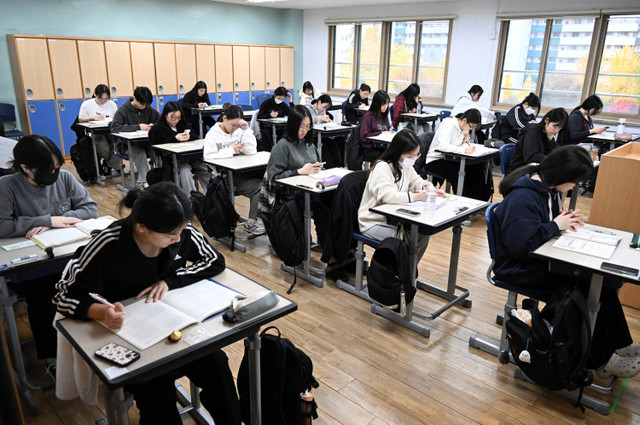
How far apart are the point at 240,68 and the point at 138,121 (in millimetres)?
4654

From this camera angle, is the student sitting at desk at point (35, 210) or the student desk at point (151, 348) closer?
the student desk at point (151, 348)

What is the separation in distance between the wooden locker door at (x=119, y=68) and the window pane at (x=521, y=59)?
22.7ft

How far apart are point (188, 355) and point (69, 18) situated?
27.9ft

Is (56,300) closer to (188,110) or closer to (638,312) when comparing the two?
(638,312)

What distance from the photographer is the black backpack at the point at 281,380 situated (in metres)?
1.93

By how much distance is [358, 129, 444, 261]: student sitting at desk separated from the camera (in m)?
3.13

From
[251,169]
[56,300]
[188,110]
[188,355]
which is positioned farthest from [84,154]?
[188,355]

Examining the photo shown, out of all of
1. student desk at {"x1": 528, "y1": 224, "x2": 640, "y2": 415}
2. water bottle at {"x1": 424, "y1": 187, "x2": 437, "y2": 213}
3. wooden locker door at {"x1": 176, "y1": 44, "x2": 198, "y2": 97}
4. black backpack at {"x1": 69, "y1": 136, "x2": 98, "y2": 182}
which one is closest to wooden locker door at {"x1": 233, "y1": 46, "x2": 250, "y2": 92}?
wooden locker door at {"x1": 176, "y1": 44, "x2": 198, "y2": 97}

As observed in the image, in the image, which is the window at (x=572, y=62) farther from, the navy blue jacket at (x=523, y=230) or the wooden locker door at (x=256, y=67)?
the navy blue jacket at (x=523, y=230)

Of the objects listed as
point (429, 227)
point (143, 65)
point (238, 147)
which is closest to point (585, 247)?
point (429, 227)

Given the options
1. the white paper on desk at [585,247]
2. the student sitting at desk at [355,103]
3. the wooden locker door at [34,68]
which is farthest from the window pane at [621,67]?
the wooden locker door at [34,68]

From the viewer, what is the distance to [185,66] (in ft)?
30.4

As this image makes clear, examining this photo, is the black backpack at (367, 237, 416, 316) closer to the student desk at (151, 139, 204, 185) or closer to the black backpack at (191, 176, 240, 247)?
the black backpack at (191, 176, 240, 247)

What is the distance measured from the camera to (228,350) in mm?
2812
